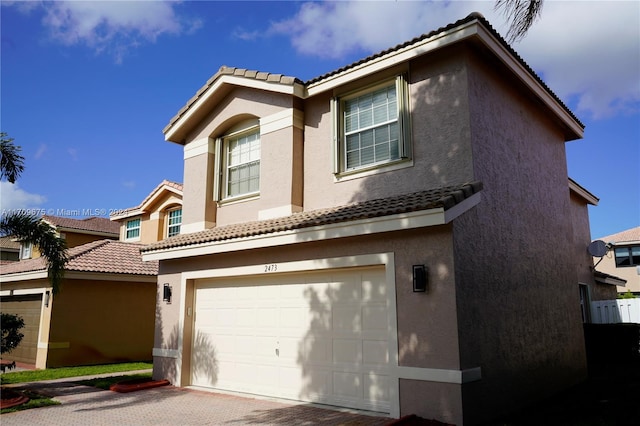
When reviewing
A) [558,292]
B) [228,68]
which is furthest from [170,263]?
[558,292]

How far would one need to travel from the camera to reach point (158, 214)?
77.6ft

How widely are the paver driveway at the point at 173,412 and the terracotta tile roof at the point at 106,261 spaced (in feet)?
21.6

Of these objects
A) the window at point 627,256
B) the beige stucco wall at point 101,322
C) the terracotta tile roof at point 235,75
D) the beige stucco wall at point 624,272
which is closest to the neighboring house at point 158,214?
the beige stucco wall at point 101,322

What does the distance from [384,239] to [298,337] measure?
2769 mm

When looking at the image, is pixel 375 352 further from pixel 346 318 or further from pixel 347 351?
pixel 346 318

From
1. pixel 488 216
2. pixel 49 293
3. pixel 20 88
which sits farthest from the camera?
pixel 49 293

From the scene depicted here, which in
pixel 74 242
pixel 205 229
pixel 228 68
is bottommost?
pixel 205 229

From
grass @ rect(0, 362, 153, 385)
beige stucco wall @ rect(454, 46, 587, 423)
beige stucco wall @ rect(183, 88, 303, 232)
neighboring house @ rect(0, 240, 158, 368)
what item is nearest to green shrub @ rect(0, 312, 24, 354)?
grass @ rect(0, 362, 153, 385)

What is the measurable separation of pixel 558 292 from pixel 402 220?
5.96 meters

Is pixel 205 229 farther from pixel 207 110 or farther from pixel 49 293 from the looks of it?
pixel 49 293

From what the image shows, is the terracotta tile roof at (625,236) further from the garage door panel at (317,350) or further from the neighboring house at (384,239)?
the garage door panel at (317,350)

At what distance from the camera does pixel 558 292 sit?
38.3ft

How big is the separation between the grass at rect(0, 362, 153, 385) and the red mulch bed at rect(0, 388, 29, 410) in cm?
253

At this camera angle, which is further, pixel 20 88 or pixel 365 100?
pixel 20 88
